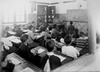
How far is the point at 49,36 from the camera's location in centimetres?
180

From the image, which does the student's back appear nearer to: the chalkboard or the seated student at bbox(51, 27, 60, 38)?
the seated student at bbox(51, 27, 60, 38)

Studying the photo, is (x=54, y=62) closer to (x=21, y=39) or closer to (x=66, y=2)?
(x=21, y=39)

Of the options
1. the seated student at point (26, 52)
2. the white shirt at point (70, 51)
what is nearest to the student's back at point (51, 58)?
the seated student at point (26, 52)

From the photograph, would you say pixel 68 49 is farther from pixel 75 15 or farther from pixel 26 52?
pixel 26 52

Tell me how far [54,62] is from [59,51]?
238 millimetres

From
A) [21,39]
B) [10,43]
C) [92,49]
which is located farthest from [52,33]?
[92,49]

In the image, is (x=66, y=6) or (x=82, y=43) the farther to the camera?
(x=82, y=43)

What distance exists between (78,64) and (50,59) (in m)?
0.62

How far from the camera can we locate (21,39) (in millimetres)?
1473

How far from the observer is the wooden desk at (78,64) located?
1.85 meters

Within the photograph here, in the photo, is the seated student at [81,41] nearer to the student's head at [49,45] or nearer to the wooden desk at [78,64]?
the wooden desk at [78,64]

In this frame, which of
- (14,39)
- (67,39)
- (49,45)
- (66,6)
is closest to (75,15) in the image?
(66,6)

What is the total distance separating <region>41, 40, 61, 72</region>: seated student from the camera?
1.60 m

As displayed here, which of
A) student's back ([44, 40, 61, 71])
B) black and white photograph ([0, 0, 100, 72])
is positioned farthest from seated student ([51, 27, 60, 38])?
student's back ([44, 40, 61, 71])
